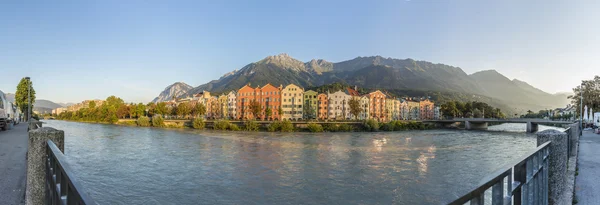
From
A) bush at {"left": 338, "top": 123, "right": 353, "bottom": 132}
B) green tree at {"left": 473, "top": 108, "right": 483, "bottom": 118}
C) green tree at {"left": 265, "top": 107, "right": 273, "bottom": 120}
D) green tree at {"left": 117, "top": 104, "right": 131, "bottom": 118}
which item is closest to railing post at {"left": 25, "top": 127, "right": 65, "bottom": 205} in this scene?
bush at {"left": 338, "top": 123, "right": 353, "bottom": 132}

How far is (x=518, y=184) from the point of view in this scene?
3383mm

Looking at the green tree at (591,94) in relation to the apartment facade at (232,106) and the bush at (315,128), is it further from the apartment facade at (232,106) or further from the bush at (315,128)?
the apartment facade at (232,106)

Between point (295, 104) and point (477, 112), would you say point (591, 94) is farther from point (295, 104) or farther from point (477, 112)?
point (477, 112)

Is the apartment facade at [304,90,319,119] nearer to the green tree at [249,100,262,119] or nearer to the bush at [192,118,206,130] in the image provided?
the green tree at [249,100,262,119]

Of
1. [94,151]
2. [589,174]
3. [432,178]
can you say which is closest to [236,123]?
[94,151]

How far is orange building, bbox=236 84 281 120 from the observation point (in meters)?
90.5

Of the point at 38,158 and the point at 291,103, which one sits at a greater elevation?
the point at 291,103

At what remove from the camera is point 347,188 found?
1688 centimetres

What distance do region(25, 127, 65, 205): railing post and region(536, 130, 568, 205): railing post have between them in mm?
Result: 7193

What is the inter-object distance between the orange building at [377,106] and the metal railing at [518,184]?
3901 inches

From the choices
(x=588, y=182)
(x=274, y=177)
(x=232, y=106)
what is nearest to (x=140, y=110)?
(x=232, y=106)

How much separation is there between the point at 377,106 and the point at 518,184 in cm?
10422

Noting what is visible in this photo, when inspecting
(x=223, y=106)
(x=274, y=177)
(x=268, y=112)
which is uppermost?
(x=223, y=106)

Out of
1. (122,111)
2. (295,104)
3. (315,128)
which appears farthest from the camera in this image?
(122,111)
